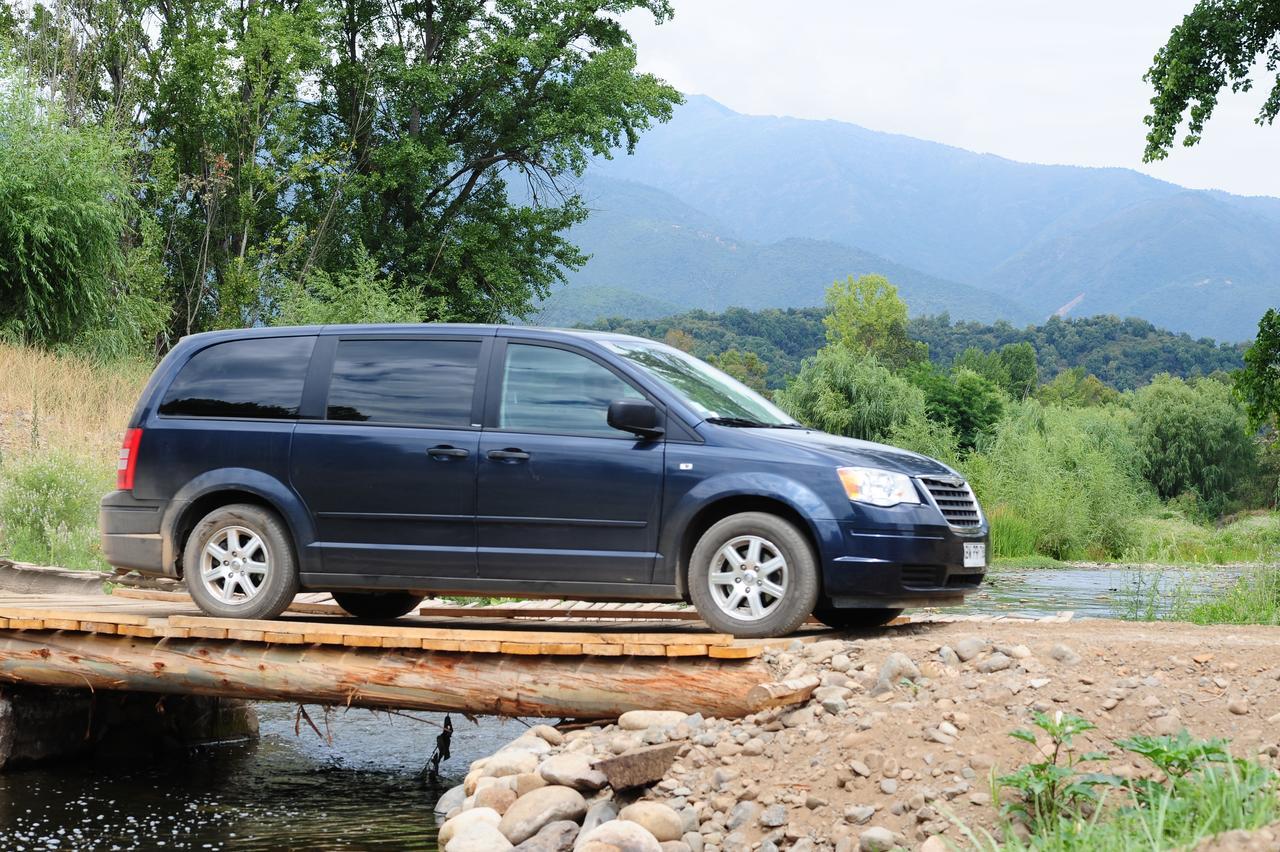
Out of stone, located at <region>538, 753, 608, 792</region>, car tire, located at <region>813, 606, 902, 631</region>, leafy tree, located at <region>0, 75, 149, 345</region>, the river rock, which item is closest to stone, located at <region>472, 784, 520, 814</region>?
stone, located at <region>538, 753, 608, 792</region>

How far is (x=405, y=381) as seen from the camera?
859 centimetres

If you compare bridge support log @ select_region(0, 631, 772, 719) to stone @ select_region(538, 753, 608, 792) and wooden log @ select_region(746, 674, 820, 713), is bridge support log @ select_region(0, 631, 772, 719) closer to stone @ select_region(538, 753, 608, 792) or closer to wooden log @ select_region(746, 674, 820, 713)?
wooden log @ select_region(746, 674, 820, 713)

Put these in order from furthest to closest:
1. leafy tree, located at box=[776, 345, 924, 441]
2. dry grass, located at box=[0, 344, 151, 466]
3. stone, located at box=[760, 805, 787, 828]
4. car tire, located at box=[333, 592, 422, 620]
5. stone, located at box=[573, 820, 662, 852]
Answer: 1. leafy tree, located at box=[776, 345, 924, 441]
2. dry grass, located at box=[0, 344, 151, 466]
3. car tire, located at box=[333, 592, 422, 620]
4. stone, located at box=[760, 805, 787, 828]
5. stone, located at box=[573, 820, 662, 852]

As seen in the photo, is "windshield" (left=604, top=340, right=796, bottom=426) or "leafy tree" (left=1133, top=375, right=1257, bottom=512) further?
"leafy tree" (left=1133, top=375, right=1257, bottom=512)

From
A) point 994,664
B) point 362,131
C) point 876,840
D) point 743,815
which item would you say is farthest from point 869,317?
point 876,840

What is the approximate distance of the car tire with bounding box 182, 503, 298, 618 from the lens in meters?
8.53

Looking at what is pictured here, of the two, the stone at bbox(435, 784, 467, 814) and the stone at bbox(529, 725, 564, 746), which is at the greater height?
the stone at bbox(529, 725, 564, 746)

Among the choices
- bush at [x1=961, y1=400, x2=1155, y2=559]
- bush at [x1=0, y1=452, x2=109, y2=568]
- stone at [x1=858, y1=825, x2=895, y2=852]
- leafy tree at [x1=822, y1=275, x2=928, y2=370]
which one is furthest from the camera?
leafy tree at [x1=822, y1=275, x2=928, y2=370]

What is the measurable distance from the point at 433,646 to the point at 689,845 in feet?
7.24

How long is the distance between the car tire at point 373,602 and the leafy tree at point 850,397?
30873 millimetres

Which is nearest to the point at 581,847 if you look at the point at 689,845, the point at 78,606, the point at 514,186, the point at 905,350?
the point at 689,845

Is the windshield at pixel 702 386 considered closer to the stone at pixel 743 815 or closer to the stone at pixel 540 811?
the stone at pixel 540 811

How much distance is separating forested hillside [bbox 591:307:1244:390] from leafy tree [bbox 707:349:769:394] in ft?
3.69

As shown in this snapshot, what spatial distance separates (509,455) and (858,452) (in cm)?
204
